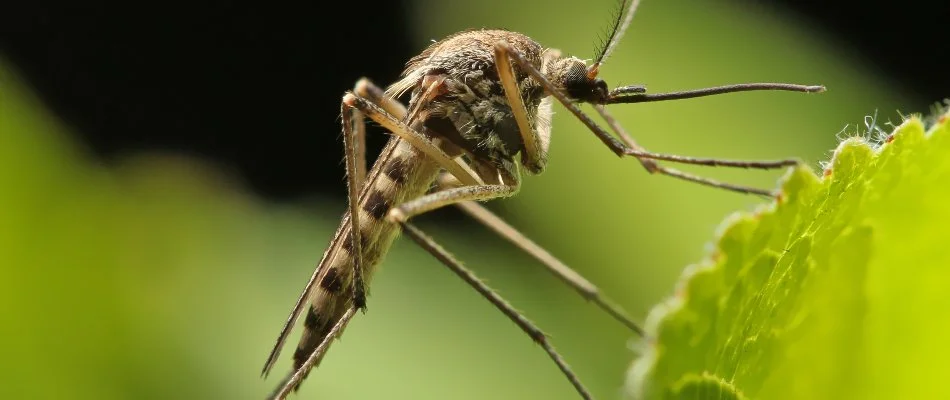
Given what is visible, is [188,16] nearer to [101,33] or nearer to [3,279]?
[101,33]

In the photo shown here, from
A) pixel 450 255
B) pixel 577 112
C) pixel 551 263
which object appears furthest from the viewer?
pixel 551 263

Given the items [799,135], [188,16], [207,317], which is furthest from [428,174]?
[188,16]

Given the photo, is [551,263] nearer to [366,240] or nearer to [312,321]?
[366,240]

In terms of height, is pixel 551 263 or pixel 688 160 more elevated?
pixel 688 160

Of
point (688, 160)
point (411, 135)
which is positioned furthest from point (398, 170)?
point (688, 160)

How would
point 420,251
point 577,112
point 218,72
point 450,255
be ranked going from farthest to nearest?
point 218,72 < point 420,251 < point 450,255 < point 577,112

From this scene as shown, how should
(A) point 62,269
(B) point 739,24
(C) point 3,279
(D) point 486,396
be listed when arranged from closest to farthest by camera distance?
(C) point 3,279, (A) point 62,269, (D) point 486,396, (B) point 739,24
